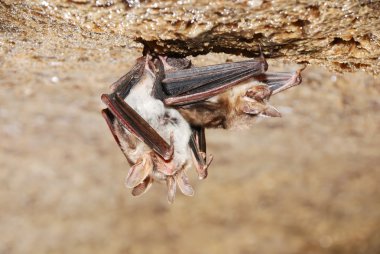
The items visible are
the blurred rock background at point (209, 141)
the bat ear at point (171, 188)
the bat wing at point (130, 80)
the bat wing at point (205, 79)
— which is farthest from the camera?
the bat ear at point (171, 188)

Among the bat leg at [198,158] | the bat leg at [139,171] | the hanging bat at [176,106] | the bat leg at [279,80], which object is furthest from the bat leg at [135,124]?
the bat leg at [279,80]

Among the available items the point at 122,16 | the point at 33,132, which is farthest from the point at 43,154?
the point at 122,16

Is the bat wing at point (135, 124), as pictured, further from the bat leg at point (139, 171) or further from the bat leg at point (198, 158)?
the bat leg at point (198, 158)

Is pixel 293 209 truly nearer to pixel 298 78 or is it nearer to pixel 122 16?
pixel 298 78

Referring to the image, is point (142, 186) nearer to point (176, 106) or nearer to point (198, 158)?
point (198, 158)

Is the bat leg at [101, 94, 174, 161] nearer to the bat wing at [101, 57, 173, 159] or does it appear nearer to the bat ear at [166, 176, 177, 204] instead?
the bat wing at [101, 57, 173, 159]

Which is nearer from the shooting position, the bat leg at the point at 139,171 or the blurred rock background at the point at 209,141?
the blurred rock background at the point at 209,141

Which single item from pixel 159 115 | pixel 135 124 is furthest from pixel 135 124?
pixel 159 115

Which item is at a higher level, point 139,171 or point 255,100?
point 255,100
